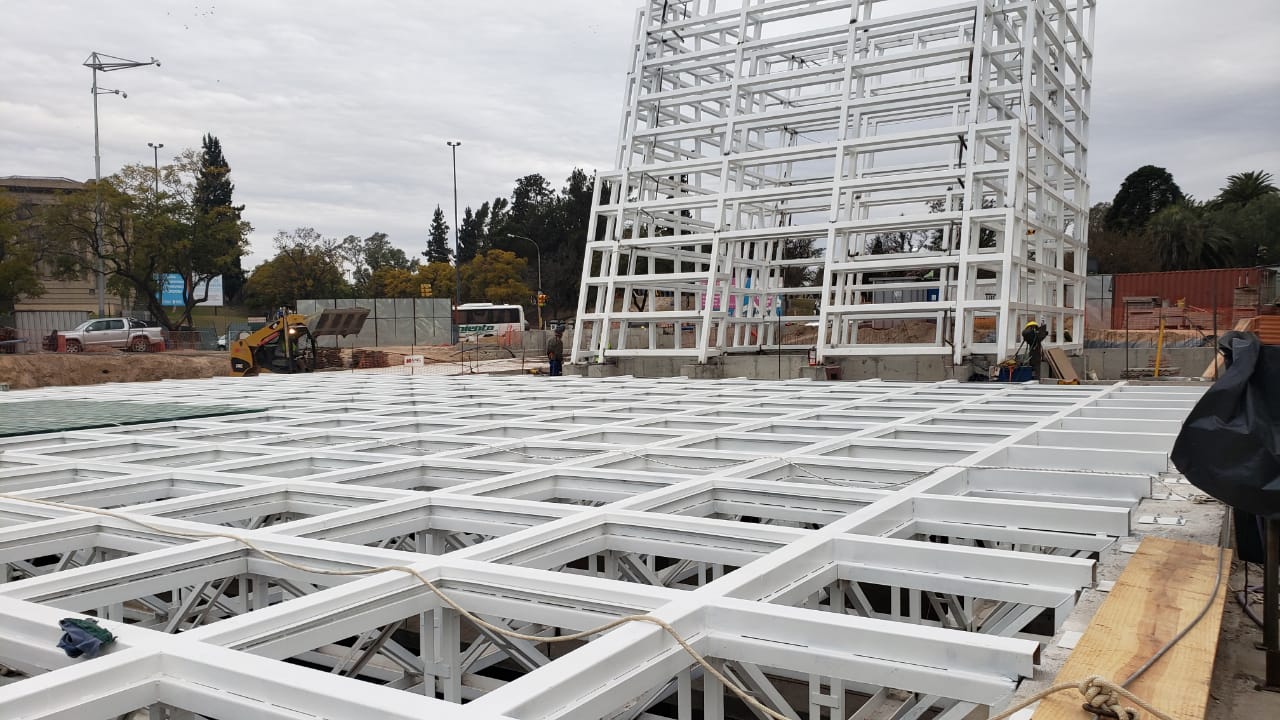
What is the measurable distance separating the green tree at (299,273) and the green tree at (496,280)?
10.8 m

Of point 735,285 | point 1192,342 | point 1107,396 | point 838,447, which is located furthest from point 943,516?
point 1192,342

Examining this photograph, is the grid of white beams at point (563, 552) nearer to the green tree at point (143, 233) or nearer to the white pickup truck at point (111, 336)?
the white pickup truck at point (111, 336)

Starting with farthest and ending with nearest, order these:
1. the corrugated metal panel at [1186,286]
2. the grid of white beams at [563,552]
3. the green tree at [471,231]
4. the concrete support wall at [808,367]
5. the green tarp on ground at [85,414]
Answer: the green tree at [471,231], the corrugated metal panel at [1186,286], the concrete support wall at [808,367], the green tarp on ground at [85,414], the grid of white beams at [563,552]

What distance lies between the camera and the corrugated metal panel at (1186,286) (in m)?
45.7

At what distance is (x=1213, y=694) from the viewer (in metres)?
4.61

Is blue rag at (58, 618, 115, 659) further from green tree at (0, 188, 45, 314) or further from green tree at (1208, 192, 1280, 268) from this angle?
green tree at (1208, 192, 1280, 268)

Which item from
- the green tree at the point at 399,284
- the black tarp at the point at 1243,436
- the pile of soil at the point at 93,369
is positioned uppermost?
the green tree at the point at 399,284

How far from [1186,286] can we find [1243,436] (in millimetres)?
48355

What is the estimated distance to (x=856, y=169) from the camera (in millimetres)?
24359

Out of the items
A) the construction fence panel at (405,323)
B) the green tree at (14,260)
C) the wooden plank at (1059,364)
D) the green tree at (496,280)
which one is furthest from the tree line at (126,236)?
the wooden plank at (1059,364)

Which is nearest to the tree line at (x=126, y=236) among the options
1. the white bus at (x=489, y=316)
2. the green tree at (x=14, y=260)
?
the green tree at (x=14, y=260)

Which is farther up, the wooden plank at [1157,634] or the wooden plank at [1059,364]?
the wooden plank at [1059,364]

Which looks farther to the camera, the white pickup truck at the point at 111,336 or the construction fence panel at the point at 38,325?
the construction fence panel at the point at 38,325

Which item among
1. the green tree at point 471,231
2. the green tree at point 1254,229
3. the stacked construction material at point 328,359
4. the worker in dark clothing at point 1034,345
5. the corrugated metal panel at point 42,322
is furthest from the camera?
the green tree at point 471,231
